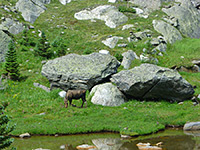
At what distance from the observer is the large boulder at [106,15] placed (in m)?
59.3

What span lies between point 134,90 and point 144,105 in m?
2.14

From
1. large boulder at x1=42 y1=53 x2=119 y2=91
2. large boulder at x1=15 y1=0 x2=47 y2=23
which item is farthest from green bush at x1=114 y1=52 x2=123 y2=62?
large boulder at x1=15 y1=0 x2=47 y2=23

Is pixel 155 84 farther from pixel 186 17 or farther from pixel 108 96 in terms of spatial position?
pixel 186 17

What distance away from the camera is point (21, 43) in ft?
150

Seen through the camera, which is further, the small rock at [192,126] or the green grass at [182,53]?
the green grass at [182,53]

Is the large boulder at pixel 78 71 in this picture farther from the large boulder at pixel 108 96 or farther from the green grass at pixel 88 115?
the large boulder at pixel 108 96

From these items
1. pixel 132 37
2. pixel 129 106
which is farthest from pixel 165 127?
pixel 132 37

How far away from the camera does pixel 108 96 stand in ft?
88.4

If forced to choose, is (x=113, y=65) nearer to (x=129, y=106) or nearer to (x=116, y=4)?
(x=129, y=106)

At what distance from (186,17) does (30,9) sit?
42.0 meters

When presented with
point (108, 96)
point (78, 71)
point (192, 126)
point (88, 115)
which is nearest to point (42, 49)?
point (78, 71)

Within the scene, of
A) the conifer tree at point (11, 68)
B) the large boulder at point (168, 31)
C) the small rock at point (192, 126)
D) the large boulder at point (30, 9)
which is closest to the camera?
the small rock at point (192, 126)

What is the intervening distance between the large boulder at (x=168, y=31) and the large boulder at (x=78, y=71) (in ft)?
78.8

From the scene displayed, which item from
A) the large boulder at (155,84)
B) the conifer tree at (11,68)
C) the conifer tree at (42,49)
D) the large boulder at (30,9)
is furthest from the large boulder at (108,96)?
the large boulder at (30,9)
